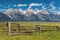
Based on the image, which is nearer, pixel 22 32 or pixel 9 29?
pixel 9 29

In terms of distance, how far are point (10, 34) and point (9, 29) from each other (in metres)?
0.55

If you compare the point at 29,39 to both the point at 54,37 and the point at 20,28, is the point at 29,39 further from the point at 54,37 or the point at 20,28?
the point at 20,28

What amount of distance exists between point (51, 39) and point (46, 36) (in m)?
1.49

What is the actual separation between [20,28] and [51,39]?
30.1 feet

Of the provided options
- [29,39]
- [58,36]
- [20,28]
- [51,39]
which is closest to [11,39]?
[29,39]

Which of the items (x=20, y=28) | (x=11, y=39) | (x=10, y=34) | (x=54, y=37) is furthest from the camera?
(x=20, y=28)

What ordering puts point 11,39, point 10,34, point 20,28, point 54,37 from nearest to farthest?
point 11,39 → point 54,37 → point 10,34 → point 20,28

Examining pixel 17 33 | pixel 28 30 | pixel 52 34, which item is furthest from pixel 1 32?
pixel 52 34

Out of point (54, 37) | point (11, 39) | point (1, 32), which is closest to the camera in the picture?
point (11, 39)

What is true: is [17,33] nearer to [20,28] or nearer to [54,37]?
[20,28]

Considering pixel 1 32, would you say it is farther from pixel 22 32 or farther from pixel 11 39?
pixel 11 39

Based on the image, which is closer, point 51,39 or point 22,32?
point 51,39

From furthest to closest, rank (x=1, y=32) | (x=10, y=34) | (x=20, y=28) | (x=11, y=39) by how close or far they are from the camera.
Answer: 1. (x=20, y=28)
2. (x=1, y=32)
3. (x=10, y=34)
4. (x=11, y=39)

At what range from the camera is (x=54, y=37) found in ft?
73.6
